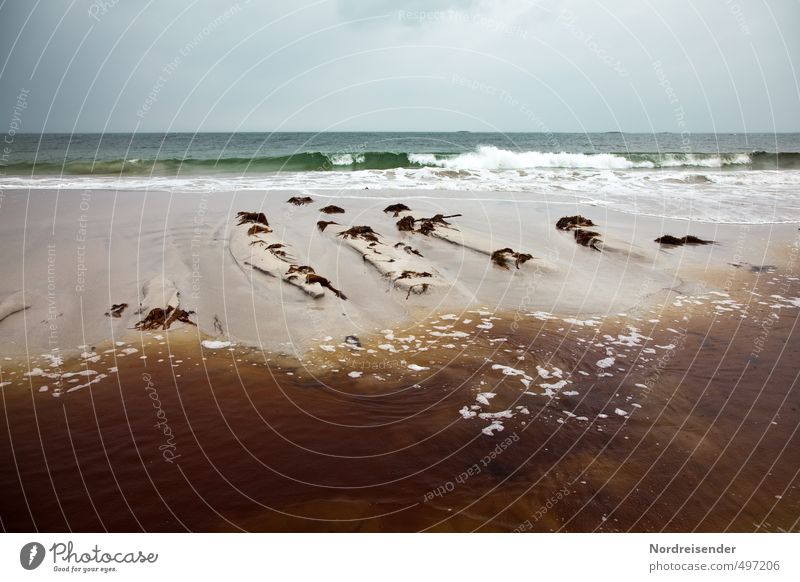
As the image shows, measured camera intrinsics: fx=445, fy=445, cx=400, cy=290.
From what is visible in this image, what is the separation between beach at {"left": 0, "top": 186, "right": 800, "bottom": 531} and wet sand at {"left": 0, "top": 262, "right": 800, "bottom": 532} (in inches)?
0.7

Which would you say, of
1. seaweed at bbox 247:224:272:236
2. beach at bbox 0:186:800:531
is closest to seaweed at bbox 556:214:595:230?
beach at bbox 0:186:800:531

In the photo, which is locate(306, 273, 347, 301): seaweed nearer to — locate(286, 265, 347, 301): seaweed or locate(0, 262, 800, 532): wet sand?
locate(286, 265, 347, 301): seaweed

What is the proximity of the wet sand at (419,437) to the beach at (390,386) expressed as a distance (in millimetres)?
18

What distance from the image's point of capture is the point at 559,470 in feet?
9.98

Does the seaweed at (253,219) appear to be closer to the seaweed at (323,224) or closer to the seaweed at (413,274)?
the seaweed at (323,224)

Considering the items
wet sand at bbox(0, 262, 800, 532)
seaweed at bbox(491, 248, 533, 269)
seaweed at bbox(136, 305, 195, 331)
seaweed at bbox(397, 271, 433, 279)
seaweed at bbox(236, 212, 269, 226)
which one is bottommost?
wet sand at bbox(0, 262, 800, 532)

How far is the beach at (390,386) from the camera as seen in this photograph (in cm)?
278

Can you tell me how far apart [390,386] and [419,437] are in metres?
0.75

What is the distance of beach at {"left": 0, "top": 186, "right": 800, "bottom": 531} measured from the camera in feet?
9.11

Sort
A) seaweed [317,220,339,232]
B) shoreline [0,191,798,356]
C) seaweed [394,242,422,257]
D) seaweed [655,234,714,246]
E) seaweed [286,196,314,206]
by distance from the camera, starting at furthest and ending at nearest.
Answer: seaweed [286,196,314,206], seaweed [317,220,339,232], seaweed [655,234,714,246], seaweed [394,242,422,257], shoreline [0,191,798,356]

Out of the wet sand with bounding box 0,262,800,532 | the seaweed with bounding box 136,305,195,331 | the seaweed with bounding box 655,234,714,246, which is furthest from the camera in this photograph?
the seaweed with bounding box 655,234,714,246

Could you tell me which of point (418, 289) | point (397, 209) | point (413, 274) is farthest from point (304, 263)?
point (397, 209)

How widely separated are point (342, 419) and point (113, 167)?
27.8 metres
